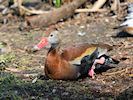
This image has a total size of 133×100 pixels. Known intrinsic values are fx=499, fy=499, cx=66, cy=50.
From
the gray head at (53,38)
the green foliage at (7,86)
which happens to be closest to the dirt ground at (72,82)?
the green foliage at (7,86)

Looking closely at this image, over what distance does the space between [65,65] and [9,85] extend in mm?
747

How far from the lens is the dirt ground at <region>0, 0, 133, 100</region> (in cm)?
577

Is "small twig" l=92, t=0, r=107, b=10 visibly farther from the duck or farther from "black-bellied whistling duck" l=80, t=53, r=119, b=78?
"black-bellied whistling duck" l=80, t=53, r=119, b=78

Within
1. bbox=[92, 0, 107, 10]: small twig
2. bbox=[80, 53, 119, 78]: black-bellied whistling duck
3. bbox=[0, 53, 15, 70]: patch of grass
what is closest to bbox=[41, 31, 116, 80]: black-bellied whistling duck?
bbox=[80, 53, 119, 78]: black-bellied whistling duck

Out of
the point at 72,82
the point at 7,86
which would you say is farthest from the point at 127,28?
the point at 7,86

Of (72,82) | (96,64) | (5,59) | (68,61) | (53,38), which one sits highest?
(53,38)

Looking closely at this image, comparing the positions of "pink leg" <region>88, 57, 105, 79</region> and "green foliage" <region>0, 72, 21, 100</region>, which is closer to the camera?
"green foliage" <region>0, 72, 21, 100</region>

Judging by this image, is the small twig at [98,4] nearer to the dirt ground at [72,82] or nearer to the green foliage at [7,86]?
the dirt ground at [72,82]

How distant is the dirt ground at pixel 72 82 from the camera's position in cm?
577

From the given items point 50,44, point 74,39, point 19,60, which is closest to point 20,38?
point 74,39

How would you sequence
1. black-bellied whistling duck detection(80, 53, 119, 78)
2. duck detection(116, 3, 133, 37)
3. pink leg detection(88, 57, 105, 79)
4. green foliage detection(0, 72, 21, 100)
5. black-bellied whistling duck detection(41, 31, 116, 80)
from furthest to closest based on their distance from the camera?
duck detection(116, 3, 133, 37) < pink leg detection(88, 57, 105, 79) < black-bellied whistling duck detection(80, 53, 119, 78) < black-bellied whistling duck detection(41, 31, 116, 80) < green foliage detection(0, 72, 21, 100)

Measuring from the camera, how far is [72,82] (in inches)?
248

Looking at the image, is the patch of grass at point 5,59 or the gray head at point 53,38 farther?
the patch of grass at point 5,59

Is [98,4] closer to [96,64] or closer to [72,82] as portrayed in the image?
[96,64]
